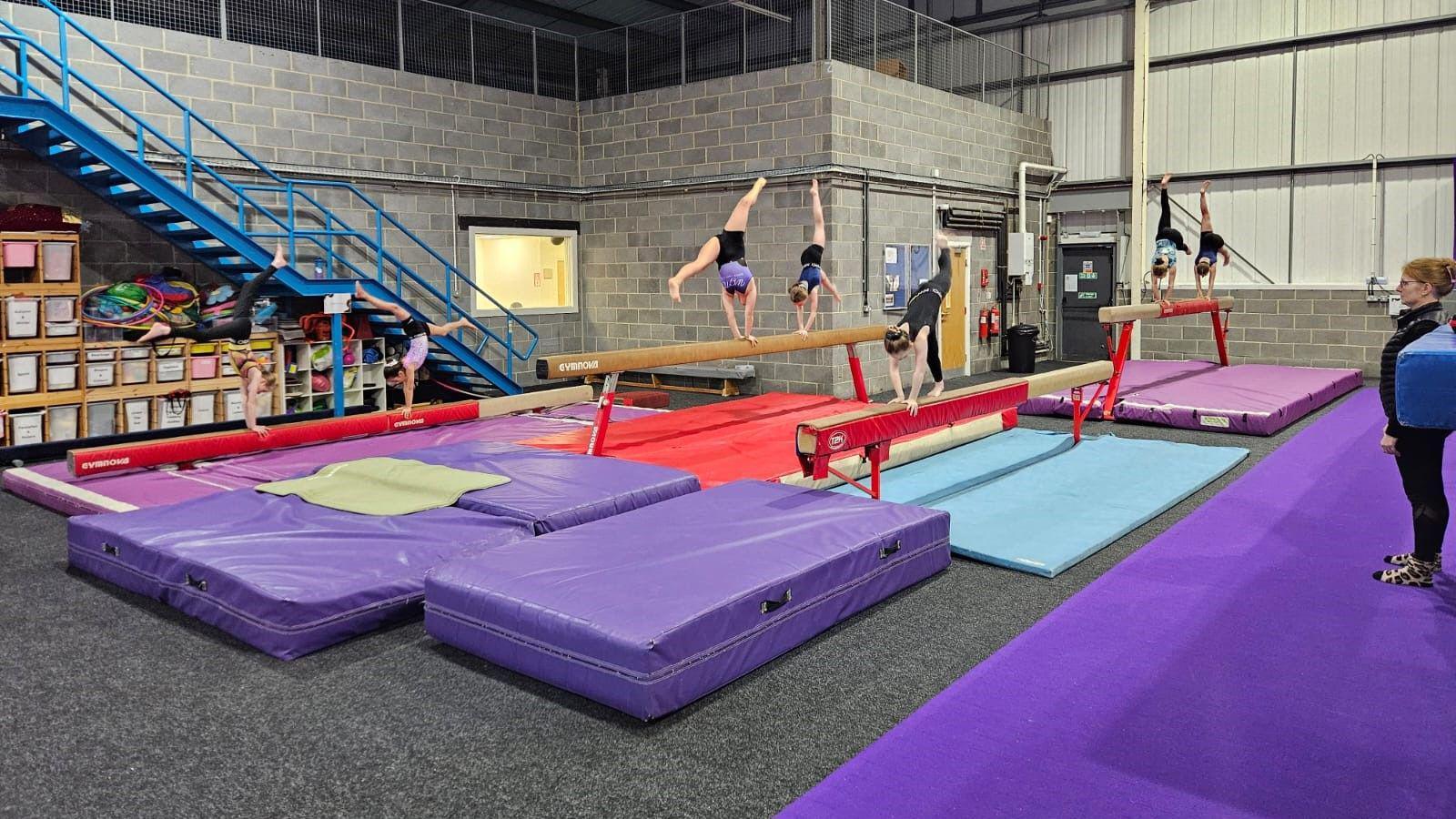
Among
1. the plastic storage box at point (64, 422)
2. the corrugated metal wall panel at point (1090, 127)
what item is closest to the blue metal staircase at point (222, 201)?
the plastic storage box at point (64, 422)

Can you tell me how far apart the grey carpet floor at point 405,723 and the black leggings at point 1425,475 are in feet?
5.57

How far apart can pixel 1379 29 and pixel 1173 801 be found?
49.1 ft

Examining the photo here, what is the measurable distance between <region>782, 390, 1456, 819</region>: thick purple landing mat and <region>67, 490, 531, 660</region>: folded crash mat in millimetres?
2610

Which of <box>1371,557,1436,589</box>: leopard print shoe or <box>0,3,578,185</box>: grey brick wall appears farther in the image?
<box>0,3,578,185</box>: grey brick wall

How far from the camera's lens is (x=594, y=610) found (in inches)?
157

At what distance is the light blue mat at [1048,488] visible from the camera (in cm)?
595

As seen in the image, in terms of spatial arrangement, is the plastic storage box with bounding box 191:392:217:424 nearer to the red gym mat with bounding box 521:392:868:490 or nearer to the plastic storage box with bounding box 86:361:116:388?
the plastic storage box with bounding box 86:361:116:388

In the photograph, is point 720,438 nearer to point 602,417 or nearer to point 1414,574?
point 602,417

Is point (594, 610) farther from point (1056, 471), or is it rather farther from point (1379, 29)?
point (1379, 29)

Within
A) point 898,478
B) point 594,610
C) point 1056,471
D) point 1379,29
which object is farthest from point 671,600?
point 1379,29

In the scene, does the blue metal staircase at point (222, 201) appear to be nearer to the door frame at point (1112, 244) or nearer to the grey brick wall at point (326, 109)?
the grey brick wall at point (326, 109)

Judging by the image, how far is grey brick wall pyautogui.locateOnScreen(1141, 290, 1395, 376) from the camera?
14.3 m

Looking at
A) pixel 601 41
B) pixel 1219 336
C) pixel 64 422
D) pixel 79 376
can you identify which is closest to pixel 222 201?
pixel 79 376

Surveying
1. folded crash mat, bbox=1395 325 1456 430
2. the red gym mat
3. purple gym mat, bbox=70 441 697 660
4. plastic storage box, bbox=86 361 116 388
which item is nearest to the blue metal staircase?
plastic storage box, bbox=86 361 116 388
